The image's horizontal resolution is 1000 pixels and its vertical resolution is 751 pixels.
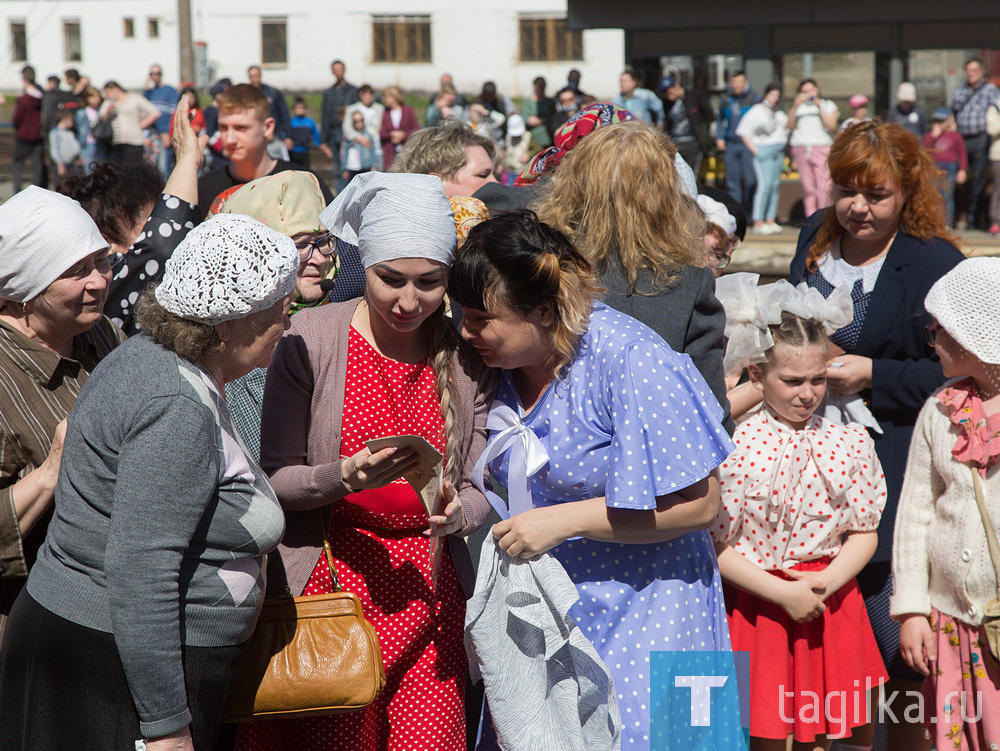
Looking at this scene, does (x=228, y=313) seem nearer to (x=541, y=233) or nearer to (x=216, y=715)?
(x=541, y=233)

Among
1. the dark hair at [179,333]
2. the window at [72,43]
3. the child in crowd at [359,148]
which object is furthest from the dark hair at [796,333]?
the window at [72,43]

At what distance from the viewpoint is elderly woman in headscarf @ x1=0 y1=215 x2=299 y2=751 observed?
197cm

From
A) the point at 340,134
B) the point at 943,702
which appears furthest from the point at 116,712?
the point at 340,134

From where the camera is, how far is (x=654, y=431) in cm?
219

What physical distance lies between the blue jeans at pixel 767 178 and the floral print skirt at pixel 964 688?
1023 cm

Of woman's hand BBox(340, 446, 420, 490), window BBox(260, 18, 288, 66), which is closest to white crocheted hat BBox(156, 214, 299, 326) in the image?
woman's hand BBox(340, 446, 420, 490)

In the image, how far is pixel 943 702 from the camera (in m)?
2.87

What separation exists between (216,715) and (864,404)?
2227mm

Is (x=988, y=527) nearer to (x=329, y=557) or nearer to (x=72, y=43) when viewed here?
(x=329, y=557)

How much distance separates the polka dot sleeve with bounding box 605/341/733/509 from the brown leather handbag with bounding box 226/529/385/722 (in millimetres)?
648

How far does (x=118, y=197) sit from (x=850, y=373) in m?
2.40

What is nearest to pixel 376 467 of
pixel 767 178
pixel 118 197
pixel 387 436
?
Answer: pixel 387 436

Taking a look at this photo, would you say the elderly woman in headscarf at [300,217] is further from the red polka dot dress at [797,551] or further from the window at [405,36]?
the window at [405,36]

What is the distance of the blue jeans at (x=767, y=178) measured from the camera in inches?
498
